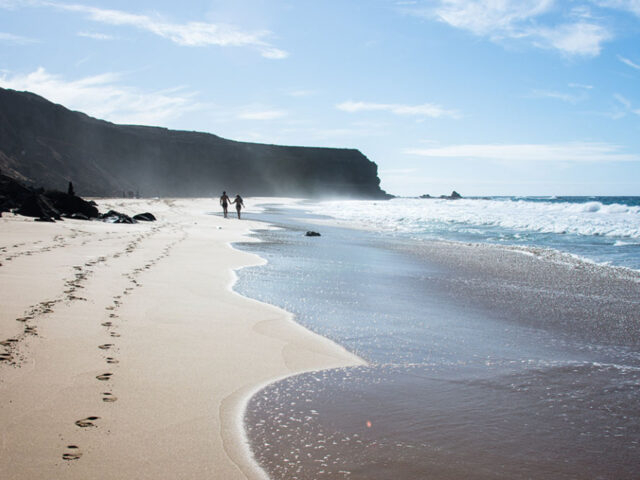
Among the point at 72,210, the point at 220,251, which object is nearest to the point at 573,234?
the point at 220,251

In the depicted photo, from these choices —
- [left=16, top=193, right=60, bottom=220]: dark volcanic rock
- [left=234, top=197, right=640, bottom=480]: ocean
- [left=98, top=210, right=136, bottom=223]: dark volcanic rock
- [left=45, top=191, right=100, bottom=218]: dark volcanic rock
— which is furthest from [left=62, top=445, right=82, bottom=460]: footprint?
[left=45, top=191, right=100, bottom=218]: dark volcanic rock

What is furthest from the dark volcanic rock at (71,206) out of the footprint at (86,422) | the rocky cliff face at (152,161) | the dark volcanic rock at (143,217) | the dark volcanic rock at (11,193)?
the rocky cliff face at (152,161)

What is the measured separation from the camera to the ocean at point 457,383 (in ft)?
7.94

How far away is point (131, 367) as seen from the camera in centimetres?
342

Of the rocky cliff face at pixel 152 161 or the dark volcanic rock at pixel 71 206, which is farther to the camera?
the rocky cliff face at pixel 152 161

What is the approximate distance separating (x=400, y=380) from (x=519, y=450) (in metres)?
1.09

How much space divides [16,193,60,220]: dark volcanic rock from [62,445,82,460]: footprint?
14.5 metres

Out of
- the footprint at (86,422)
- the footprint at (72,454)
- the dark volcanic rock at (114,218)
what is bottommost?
the footprint at (72,454)

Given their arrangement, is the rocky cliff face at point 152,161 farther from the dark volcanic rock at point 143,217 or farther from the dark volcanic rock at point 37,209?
the dark volcanic rock at point 37,209

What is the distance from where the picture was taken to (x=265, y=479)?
2178mm

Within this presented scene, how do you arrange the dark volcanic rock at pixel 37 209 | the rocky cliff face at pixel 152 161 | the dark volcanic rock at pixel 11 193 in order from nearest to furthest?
the dark volcanic rock at pixel 37 209 → the dark volcanic rock at pixel 11 193 → the rocky cliff face at pixel 152 161

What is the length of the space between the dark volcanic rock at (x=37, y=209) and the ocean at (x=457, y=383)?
10174 millimetres

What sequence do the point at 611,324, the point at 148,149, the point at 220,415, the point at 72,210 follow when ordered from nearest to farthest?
the point at 220,415
the point at 611,324
the point at 72,210
the point at 148,149

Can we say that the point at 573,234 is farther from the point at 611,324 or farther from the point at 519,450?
the point at 519,450
